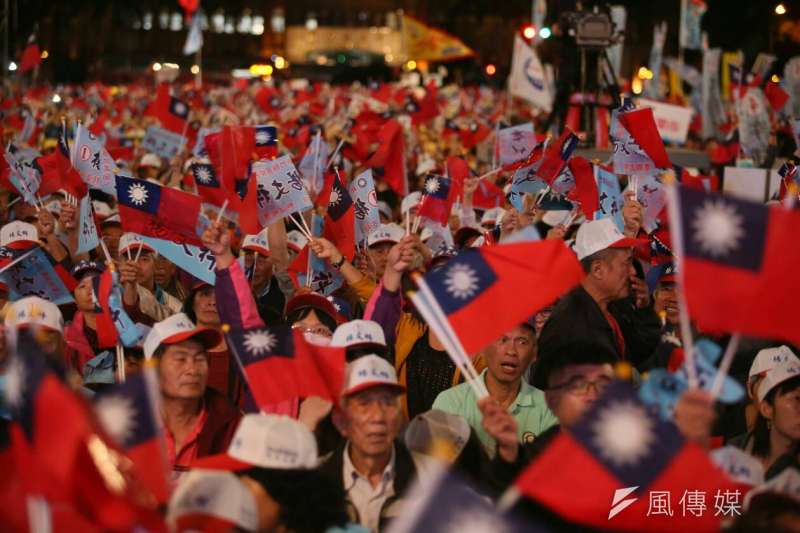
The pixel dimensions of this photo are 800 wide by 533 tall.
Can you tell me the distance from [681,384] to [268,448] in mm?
1357

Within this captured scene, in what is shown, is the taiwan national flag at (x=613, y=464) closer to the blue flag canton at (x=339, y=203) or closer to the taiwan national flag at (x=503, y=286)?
the taiwan national flag at (x=503, y=286)

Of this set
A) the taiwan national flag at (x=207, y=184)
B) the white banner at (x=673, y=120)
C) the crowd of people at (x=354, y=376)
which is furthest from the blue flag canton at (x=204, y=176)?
the white banner at (x=673, y=120)

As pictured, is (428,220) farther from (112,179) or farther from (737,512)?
(737,512)

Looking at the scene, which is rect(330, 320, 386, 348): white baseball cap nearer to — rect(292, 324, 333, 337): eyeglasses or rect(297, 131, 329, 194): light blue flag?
rect(292, 324, 333, 337): eyeglasses

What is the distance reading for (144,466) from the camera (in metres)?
4.00

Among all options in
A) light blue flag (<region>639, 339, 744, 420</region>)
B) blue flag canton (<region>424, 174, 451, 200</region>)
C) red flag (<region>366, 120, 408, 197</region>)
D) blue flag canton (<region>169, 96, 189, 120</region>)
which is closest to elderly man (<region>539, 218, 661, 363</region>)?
blue flag canton (<region>424, 174, 451, 200</region>)

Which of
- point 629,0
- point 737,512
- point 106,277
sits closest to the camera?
point 737,512

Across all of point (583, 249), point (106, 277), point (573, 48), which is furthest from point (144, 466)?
point (573, 48)

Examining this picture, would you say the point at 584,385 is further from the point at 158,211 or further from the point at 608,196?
the point at 608,196

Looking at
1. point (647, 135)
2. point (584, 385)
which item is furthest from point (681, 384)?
point (647, 135)

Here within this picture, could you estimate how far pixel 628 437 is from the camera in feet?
12.7

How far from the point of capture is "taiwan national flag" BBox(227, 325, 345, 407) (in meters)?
5.27

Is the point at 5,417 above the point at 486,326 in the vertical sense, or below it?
below

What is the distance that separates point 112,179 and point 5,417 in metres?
4.57
